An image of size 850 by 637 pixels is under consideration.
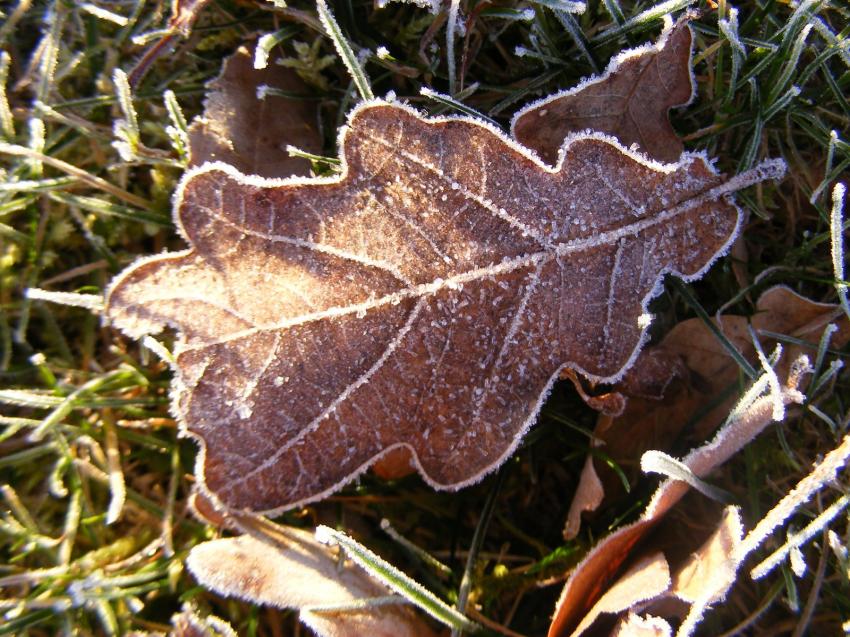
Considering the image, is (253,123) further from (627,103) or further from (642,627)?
(642,627)

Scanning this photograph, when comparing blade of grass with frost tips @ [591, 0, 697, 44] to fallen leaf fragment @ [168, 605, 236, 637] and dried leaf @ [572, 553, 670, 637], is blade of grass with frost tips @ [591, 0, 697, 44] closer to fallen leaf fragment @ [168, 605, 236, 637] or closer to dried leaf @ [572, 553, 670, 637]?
dried leaf @ [572, 553, 670, 637]

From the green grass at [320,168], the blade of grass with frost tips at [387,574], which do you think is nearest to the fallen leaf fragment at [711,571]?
the green grass at [320,168]

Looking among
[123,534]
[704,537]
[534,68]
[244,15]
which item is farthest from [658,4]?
[123,534]

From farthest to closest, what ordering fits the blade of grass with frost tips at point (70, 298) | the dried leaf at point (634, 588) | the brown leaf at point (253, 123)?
the brown leaf at point (253, 123), the blade of grass with frost tips at point (70, 298), the dried leaf at point (634, 588)

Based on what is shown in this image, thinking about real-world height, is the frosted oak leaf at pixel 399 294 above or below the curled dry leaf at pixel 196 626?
above

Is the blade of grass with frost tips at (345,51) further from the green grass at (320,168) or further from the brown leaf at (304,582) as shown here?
the brown leaf at (304,582)

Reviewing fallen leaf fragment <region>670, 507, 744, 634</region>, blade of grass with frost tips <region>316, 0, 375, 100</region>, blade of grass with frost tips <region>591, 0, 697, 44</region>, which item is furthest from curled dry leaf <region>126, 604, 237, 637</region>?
blade of grass with frost tips <region>591, 0, 697, 44</region>

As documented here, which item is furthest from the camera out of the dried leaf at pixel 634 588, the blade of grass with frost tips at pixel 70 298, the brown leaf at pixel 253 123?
the brown leaf at pixel 253 123

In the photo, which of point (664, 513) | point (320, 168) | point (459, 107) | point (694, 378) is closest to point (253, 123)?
point (320, 168)
